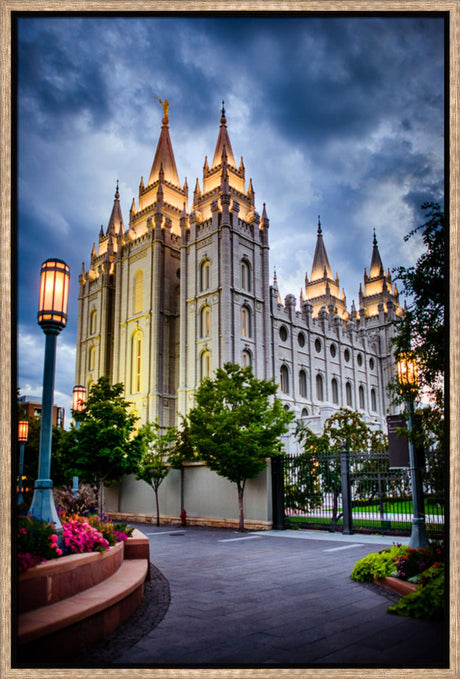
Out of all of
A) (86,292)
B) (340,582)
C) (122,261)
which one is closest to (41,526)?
(340,582)

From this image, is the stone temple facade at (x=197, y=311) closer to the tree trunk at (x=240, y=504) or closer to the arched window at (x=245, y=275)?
the arched window at (x=245, y=275)

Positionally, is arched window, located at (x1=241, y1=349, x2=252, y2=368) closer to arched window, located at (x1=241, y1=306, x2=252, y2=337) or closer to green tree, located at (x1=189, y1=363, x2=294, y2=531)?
arched window, located at (x1=241, y1=306, x2=252, y2=337)

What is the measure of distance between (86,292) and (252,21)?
4960 centimetres

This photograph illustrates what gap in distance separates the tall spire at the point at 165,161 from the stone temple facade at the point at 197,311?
0.13 m

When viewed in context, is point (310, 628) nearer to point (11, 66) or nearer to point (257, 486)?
point (11, 66)

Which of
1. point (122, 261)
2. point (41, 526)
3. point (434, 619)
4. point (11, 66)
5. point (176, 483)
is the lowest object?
point (176, 483)

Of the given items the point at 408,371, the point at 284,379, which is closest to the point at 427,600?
the point at 408,371

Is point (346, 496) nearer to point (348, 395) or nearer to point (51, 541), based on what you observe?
point (51, 541)

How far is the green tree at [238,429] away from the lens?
53.9ft

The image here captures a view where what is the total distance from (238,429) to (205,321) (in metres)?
22.1

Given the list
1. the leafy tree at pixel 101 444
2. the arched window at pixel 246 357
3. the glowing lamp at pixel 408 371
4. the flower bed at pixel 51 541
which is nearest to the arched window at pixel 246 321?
the arched window at pixel 246 357

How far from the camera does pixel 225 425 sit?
1698cm

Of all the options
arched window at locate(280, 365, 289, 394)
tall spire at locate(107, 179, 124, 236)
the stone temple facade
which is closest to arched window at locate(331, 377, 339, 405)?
the stone temple facade

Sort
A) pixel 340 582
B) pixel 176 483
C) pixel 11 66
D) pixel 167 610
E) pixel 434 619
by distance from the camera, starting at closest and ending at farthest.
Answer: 1. pixel 11 66
2. pixel 434 619
3. pixel 167 610
4. pixel 340 582
5. pixel 176 483
